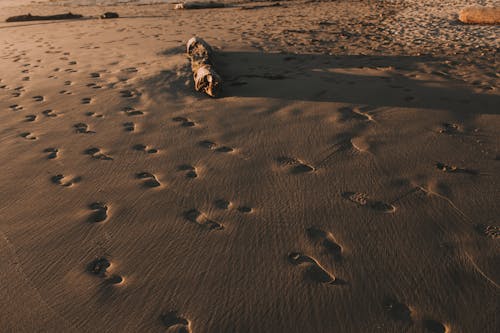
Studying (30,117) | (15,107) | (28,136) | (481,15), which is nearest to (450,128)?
(28,136)

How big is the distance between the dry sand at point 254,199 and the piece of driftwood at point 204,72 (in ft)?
0.54

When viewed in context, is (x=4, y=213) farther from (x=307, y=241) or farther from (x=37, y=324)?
(x=307, y=241)

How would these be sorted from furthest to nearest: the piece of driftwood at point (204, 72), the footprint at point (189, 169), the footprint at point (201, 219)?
the piece of driftwood at point (204, 72), the footprint at point (189, 169), the footprint at point (201, 219)

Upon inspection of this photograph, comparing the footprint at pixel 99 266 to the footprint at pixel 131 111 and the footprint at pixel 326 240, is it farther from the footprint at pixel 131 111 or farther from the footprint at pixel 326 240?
the footprint at pixel 131 111

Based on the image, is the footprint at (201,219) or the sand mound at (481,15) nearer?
the footprint at (201,219)

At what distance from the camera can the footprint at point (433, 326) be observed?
5.57ft

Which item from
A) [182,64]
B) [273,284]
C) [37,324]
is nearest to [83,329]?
[37,324]

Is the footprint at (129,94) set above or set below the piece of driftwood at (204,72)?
below

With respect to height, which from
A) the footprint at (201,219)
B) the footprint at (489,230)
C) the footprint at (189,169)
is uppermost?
the footprint at (489,230)

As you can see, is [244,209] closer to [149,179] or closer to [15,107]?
[149,179]

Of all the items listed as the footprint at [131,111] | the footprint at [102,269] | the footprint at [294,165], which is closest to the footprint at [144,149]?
the footprint at [131,111]

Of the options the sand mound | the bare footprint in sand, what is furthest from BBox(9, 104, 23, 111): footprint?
the sand mound

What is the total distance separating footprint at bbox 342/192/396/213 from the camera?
2459 millimetres

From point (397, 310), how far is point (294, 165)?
4.77 feet
